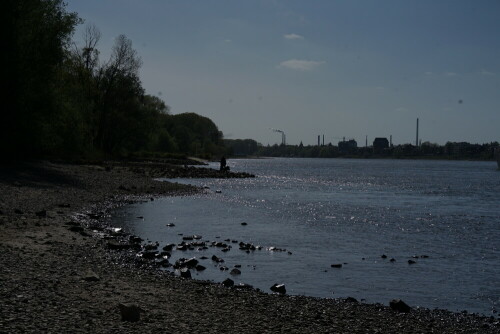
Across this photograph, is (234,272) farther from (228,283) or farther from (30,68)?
(30,68)

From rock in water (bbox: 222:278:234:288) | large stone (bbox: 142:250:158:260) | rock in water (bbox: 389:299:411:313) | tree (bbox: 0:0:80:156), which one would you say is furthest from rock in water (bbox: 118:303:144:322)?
tree (bbox: 0:0:80:156)

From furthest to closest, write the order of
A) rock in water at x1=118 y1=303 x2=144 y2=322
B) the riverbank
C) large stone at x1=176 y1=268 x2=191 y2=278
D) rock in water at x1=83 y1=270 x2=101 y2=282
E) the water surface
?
the water surface < large stone at x1=176 y1=268 x2=191 y2=278 < rock in water at x1=83 y1=270 x2=101 y2=282 < rock in water at x1=118 y1=303 x2=144 y2=322 < the riverbank

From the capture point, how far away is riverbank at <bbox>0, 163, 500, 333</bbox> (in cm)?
1020

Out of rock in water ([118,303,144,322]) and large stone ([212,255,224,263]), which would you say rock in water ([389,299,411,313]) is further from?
large stone ([212,255,224,263])

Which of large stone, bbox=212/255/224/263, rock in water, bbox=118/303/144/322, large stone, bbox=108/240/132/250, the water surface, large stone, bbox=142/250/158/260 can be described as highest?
rock in water, bbox=118/303/144/322

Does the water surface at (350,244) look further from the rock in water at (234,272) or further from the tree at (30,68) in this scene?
the tree at (30,68)

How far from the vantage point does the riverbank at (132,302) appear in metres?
10.2

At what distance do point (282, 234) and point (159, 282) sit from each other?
13853mm

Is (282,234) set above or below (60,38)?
below

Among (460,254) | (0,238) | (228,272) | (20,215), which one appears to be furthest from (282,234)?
(0,238)

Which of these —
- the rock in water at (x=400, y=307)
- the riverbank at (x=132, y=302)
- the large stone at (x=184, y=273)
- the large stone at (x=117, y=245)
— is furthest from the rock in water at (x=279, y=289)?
the large stone at (x=117, y=245)

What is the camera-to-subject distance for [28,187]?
34.8 metres

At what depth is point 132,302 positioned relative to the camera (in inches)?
472

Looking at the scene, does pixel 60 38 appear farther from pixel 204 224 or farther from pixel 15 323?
pixel 15 323
